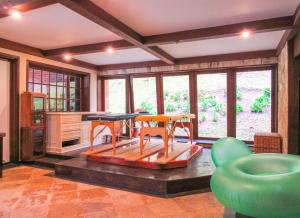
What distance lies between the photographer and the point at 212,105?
5.93 meters

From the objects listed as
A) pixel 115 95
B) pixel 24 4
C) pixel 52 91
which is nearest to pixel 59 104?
pixel 52 91

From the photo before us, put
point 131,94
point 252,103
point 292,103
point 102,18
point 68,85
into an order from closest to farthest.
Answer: point 102,18 < point 292,103 < point 252,103 < point 68,85 < point 131,94

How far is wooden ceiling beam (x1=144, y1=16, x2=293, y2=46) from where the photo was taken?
128 inches

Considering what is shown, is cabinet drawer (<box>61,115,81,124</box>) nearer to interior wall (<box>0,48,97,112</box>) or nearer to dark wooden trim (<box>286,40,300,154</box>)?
interior wall (<box>0,48,97,112</box>)

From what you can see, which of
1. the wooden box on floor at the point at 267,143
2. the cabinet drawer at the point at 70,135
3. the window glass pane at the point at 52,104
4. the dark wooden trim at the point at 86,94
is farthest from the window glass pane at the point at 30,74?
the wooden box on floor at the point at 267,143

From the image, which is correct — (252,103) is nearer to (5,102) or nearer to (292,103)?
(292,103)

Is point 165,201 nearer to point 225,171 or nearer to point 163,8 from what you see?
point 225,171

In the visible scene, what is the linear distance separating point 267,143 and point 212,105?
1.80 metres

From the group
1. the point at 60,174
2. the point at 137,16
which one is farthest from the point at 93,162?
the point at 137,16

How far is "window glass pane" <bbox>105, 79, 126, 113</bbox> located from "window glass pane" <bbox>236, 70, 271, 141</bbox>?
339 cm

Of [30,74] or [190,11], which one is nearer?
[190,11]

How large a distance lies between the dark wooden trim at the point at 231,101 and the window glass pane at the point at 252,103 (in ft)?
0.27

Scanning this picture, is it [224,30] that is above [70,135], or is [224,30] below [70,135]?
above

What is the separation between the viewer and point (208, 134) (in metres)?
6.03
